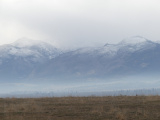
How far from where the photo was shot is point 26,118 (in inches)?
1005

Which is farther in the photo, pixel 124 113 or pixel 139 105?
pixel 139 105

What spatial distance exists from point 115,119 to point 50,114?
17.9ft

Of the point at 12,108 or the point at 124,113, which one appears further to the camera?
the point at 12,108

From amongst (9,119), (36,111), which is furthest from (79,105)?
(9,119)

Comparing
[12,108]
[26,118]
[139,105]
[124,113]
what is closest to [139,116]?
[124,113]

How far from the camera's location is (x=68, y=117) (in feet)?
85.3

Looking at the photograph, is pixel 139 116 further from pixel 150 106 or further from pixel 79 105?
pixel 79 105

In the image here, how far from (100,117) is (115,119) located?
1.37 metres

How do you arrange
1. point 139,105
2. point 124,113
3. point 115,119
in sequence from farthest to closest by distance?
point 139,105, point 124,113, point 115,119

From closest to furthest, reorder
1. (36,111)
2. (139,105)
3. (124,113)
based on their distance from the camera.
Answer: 1. (124,113)
2. (36,111)
3. (139,105)

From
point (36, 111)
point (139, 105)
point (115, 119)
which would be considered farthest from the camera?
point (139, 105)

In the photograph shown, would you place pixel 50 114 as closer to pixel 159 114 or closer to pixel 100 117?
pixel 100 117

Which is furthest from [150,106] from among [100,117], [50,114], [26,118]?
[26,118]

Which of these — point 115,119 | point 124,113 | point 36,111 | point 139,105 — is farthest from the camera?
point 139,105
